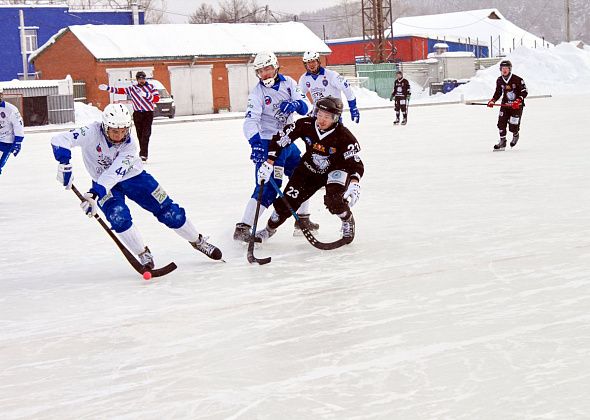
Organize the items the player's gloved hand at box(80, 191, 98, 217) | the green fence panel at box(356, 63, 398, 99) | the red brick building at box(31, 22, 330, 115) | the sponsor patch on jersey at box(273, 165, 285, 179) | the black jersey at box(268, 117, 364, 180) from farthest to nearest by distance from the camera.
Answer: the green fence panel at box(356, 63, 398, 99) < the red brick building at box(31, 22, 330, 115) < the sponsor patch on jersey at box(273, 165, 285, 179) < the black jersey at box(268, 117, 364, 180) < the player's gloved hand at box(80, 191, 98, 217)

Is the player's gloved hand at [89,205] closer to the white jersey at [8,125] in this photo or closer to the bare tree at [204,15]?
the white jersey at [8,125]

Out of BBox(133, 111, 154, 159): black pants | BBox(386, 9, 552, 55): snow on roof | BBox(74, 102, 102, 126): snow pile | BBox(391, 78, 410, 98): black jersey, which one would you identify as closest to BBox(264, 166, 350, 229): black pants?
BBox(133, 111, 154, 159): black pants

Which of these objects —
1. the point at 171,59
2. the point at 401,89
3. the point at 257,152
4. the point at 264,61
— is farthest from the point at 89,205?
the point at 171,59

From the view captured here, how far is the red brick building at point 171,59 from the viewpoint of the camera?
1310 inches

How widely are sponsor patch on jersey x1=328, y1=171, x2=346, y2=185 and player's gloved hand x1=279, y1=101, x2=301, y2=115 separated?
0.71 meters

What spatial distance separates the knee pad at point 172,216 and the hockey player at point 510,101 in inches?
316

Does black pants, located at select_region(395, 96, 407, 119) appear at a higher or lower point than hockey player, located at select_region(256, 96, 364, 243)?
higher

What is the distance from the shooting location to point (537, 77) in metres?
37.0

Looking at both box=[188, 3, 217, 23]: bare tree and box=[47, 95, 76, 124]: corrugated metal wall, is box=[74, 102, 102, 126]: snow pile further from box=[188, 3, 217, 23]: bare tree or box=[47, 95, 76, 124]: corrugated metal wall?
box=[188, 3, 217, 23]: bare tree

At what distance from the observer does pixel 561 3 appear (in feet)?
532

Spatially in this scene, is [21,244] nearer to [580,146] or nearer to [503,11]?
[580,146]

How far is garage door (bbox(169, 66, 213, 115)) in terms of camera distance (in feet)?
113

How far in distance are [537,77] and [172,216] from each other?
33667mm

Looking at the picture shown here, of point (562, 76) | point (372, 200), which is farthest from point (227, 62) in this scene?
Result: point (372, 200)
